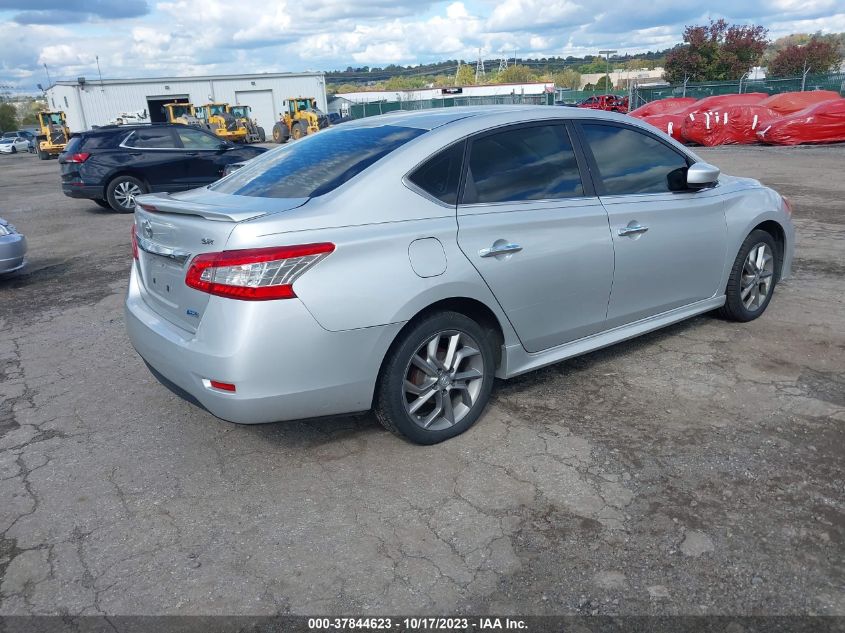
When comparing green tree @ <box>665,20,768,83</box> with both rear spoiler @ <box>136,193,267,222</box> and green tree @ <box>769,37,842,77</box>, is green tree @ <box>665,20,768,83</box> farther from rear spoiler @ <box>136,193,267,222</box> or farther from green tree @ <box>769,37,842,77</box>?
rear spoiler @ <box>136,193,267,222</box>

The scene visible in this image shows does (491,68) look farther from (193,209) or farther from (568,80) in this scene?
(193,209)

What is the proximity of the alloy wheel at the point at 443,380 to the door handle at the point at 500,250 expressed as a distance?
1.39 ft

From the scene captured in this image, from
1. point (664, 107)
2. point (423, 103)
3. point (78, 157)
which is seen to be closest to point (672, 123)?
point (664, 107)

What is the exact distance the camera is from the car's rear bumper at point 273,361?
9.77 feet

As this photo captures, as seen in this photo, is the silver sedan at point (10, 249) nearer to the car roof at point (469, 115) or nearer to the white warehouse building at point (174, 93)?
the car roof at point (469, 115)

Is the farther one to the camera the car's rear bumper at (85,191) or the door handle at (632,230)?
the car's rear bumper at (85,191)

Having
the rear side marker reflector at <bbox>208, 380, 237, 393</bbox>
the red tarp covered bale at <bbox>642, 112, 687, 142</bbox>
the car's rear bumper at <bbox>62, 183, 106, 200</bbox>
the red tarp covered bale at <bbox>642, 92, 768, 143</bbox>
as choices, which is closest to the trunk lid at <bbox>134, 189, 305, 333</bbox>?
the rear side marker reflector at <bbox>208, 380, 237, 393</bbox>

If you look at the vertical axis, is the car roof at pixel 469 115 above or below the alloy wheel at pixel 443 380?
above

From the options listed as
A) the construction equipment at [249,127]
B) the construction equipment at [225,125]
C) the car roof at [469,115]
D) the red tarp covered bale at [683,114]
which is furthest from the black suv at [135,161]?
the construction equipment at [249,127]

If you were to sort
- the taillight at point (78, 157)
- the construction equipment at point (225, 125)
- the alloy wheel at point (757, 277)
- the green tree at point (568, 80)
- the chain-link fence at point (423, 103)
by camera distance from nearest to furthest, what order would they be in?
the alloy wheel at point (757, 277) < the taillight at point (78, 157) < the construction equipment at point (225, 125) < the chain-link fence at point (423, 103) < the green tree at point (568, 80)

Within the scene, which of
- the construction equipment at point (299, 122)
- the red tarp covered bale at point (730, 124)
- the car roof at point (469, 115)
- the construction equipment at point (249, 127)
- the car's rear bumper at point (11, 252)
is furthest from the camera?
the construction equipment at point (249, 127)

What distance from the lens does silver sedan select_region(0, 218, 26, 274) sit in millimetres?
7309

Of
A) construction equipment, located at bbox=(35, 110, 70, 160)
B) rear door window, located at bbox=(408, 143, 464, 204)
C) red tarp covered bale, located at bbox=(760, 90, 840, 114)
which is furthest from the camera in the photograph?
construction equipment, located at bbox=(35, 110, 70, 160)

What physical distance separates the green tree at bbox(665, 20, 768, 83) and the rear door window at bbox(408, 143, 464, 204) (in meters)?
52.2
